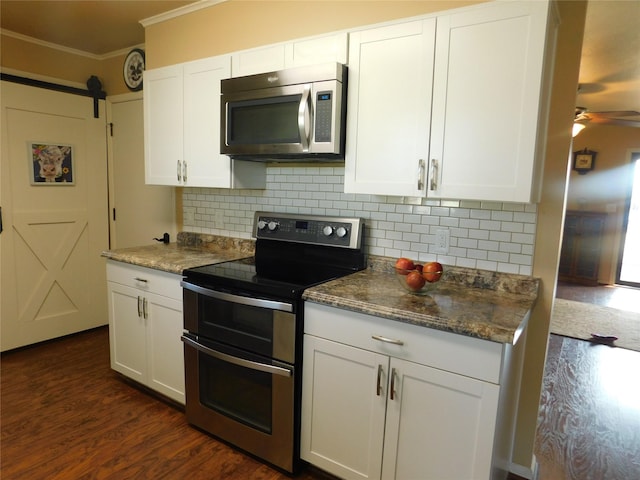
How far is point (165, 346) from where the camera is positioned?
95.7 inches

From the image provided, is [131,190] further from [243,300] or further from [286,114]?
[243,300]

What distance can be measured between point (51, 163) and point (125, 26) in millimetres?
1277

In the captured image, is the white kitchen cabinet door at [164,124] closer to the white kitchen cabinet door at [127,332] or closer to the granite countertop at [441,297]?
the granite countertop at [441,297]

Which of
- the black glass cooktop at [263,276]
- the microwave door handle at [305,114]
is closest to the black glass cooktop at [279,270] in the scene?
the black glass cooktop at [263,276]

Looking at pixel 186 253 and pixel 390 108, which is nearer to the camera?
pixel 390 108

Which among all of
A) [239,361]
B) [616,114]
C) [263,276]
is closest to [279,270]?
[263,276]

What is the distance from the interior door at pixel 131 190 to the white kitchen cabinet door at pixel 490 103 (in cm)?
230

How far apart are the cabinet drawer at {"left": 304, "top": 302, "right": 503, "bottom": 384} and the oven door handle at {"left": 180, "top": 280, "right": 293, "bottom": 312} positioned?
107mm

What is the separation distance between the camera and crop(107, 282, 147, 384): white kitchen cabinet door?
2562mm

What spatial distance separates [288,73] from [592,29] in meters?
2.29

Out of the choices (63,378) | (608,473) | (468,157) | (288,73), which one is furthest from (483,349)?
(63,378)

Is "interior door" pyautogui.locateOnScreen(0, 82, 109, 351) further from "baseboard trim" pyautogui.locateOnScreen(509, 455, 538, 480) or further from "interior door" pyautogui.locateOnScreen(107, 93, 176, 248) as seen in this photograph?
"baseboard trim" pyautogui.locateOnScreen(509, 455, 538, 480)

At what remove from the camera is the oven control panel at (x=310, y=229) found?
2240mm

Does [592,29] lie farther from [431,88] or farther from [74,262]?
[74,262]
